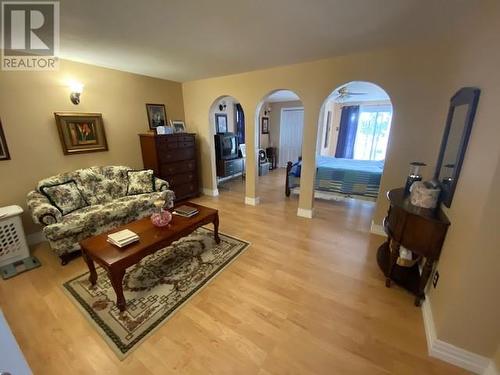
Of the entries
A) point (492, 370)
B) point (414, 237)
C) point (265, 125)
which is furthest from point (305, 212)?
point (265, 125)

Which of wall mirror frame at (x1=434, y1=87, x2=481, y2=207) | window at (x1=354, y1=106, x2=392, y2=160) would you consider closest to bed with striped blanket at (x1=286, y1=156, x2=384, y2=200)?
wall mirror frame at (x1=434, y1=87, x2=481, y2=207)

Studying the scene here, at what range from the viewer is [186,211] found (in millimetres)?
2547

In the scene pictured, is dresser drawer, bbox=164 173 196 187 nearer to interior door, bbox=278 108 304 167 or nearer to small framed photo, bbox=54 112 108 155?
small framed photo, bbox=54 112 108 155

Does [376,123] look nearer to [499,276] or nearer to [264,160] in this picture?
[264,160]

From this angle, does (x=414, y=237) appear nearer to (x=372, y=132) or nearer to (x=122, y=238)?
(x=122, y=238)

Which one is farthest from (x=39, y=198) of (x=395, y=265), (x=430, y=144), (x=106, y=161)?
(x=430, y=144)

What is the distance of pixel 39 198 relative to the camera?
2.54 metres

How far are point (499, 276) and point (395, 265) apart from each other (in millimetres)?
896

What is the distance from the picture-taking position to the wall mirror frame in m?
1.44

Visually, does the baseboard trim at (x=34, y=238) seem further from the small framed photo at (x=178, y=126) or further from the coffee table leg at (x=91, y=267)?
the small framed photo at (x=178, y=126)

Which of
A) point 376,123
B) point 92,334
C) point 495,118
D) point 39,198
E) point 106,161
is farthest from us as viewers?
point 376,123

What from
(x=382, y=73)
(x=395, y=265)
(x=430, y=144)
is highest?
(x=382, y=73)

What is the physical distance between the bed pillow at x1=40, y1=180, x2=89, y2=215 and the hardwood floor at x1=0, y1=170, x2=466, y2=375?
23.7 inches

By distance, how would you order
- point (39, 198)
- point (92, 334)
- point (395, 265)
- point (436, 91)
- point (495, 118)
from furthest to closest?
1. point (39, 198)
2. point (436, 91)
3. point (395, 265)
4. point (92, 334)
5. point (495, 118)
